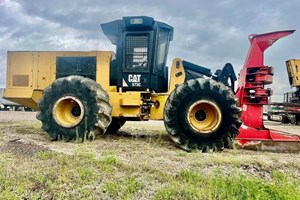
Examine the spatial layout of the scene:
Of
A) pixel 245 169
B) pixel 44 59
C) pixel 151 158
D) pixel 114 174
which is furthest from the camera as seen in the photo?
pixel 44 59

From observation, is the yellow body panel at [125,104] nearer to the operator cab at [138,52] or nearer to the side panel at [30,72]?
the operator cab at [138,52]

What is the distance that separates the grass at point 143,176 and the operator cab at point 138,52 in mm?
2406

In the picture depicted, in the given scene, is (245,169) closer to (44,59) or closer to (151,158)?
(151,158)

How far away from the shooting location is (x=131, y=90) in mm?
7961

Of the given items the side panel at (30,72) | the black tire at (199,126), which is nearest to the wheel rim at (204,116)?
the black tire at (199,126)

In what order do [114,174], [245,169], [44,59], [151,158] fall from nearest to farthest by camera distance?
[114,174]
[245,169]
[151,158]
[44,59]

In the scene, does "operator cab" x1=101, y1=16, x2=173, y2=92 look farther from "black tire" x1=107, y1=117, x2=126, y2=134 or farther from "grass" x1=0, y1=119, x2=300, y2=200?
"grass" x1=0, y1=119, x2=300, y2=200

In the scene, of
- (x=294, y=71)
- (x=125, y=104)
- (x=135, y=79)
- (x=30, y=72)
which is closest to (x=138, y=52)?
(x=135, y=79)

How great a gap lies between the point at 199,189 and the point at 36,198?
73.9 inches

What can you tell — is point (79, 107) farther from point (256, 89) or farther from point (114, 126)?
point (256, 89)

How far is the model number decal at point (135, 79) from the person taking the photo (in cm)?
789

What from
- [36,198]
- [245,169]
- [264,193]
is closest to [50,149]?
[36,198]

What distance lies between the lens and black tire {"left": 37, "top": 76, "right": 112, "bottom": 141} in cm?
714

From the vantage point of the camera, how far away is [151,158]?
5.48m
